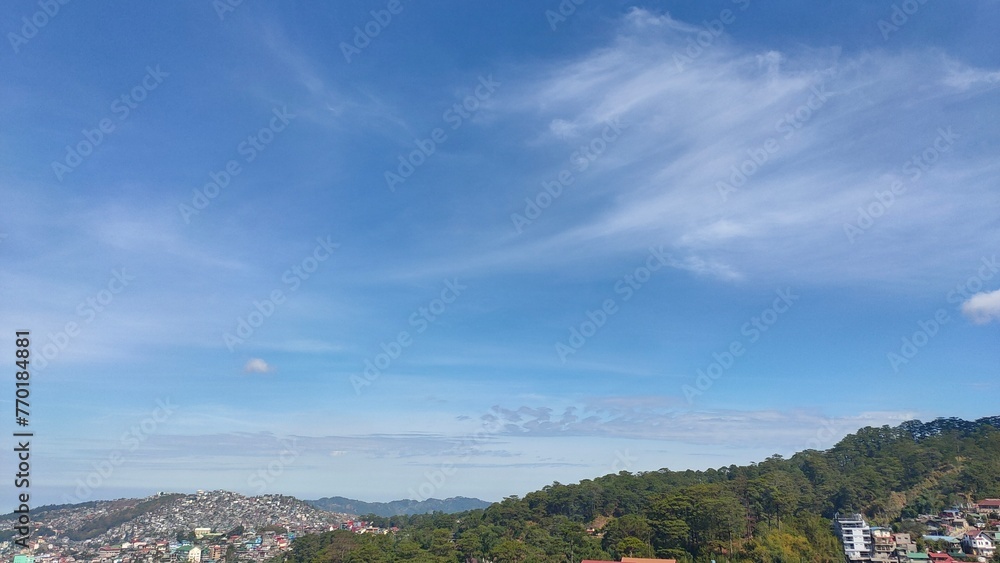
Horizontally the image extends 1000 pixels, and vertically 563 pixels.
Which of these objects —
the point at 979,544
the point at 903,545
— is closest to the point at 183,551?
the point at 903,545

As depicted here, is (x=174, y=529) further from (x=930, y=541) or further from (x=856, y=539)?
(x=930, y=541)

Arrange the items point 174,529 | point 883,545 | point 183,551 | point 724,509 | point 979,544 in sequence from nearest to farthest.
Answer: point 724,509 → point 979,544 → point 883,545 → point 183,551 → point 174,529

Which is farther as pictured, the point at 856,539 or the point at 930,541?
the point at 856,539

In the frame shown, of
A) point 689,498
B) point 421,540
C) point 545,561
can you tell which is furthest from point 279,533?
point 689,498

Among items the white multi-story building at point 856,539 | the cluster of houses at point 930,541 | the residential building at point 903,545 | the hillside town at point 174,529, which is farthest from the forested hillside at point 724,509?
the hillside town at point 174,529

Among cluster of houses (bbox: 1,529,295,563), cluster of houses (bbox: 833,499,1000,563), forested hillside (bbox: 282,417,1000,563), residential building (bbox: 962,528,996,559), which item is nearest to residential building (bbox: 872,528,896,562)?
cluster of houses (bbox: 833,499,1000,563)

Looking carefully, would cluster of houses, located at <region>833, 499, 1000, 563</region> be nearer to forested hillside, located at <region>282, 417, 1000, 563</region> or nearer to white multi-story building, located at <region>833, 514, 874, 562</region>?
white multi-story building, located at <region>833, 514, 874, 562</region>

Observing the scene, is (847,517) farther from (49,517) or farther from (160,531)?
(49,517)
